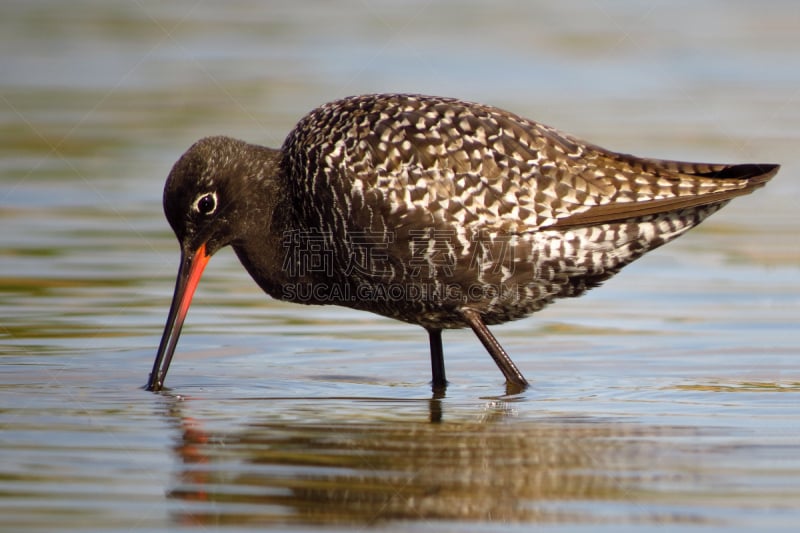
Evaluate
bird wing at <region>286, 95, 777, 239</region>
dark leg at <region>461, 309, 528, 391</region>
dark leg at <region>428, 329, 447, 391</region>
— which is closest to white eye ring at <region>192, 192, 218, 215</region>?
bird wing at <region>286, 95, 777, 239</region>

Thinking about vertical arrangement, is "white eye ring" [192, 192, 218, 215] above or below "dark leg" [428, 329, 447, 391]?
above

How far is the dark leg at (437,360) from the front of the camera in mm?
9969

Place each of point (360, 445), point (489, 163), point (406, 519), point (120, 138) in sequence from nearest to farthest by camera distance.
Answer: point (406, 519) < point (360, 445) < point (489, 163) < point (120, 138)

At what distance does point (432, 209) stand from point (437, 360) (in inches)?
41.6

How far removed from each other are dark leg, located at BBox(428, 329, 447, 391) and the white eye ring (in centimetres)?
167

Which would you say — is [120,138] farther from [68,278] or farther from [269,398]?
[269,398]

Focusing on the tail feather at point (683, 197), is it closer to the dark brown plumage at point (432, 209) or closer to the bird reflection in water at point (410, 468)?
the dark brown plumage at point (432, 209)

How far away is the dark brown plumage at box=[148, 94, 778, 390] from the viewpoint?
9.70m

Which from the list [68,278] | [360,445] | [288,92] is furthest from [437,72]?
[360,445]

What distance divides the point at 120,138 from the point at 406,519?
13.1m

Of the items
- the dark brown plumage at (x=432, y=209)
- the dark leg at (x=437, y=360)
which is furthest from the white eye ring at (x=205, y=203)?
the dark leg at (x=437, y=360)

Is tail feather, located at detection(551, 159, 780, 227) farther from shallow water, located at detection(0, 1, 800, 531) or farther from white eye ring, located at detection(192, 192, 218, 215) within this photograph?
white eye ring, located at detection(192, 192, 218, 215)

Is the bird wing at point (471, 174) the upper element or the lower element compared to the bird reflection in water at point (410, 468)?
upper

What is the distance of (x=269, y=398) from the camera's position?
9.32 meters
